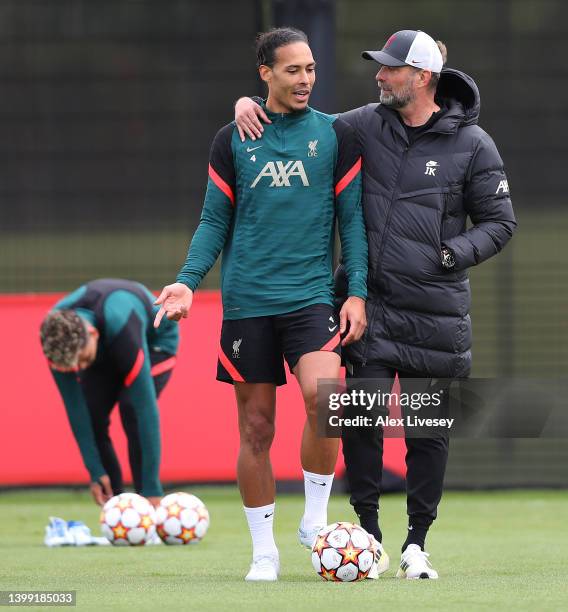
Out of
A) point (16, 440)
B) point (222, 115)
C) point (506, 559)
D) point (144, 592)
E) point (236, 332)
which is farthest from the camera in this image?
point (222, 115)

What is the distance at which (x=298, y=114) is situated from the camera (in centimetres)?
538

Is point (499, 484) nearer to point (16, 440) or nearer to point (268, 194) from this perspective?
point (16, 440)

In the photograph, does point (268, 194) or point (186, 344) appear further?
point (186, 344)

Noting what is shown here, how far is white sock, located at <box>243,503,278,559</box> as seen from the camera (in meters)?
5.37

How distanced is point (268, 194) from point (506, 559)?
6.89 feet

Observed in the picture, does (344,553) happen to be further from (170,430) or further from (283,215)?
(170,430)

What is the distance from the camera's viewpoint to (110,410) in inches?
316

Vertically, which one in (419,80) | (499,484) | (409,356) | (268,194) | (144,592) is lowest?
(499,484)

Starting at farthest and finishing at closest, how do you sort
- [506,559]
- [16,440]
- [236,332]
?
[16,440] → [506,559] → [236,332]

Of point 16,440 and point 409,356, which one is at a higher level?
point 409,356

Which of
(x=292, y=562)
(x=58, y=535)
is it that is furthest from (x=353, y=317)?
(x=58, y=535)

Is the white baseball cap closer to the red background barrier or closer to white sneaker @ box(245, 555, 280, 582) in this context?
white sneaker @ box(245, 555, 280, 582)

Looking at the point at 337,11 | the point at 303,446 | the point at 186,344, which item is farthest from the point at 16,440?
the point at 303,446

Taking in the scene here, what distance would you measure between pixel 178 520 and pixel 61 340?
40.7 inches
